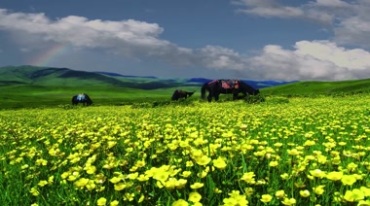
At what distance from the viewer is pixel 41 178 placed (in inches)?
250

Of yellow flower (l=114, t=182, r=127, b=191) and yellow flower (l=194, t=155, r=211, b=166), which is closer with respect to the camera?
yellow flower (l=114, t=182, r=127, b=191)

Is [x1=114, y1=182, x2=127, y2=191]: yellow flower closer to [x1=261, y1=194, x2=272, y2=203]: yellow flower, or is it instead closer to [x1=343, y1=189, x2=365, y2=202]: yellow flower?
[x1=261, y1=194, x2=272, y2=203]: yellow flower

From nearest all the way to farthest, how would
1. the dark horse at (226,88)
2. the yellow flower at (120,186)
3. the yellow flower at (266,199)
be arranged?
the yellow flower at (266,199)
the yellow flower at (120,186)
the dark horse at (226,88)

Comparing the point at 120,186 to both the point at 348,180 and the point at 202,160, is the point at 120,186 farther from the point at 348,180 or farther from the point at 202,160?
the point at 348,180

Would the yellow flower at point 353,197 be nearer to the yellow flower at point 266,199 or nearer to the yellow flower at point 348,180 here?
the yellow flower at point 348,180

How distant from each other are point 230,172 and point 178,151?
1470 mm

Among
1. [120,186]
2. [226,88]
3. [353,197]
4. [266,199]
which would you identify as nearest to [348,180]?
[353,197]

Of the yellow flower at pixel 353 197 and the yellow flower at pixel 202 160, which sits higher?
the yellow flower at pixel 202 160

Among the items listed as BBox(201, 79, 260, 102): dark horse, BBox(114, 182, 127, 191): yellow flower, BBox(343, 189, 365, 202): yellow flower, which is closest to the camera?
BBox(343, 189, 365, 202): yellow flower

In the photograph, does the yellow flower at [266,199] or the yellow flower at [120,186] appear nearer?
the yellow flower at [266,199]

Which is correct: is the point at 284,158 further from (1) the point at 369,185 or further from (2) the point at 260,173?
(1) the point at 369,185

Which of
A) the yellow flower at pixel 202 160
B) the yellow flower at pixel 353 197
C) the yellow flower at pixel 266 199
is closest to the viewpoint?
the yellow flower at pixel 353 197

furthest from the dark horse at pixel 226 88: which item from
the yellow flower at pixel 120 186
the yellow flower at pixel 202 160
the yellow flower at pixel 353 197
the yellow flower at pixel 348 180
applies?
the yellow flower at pixel 353 197

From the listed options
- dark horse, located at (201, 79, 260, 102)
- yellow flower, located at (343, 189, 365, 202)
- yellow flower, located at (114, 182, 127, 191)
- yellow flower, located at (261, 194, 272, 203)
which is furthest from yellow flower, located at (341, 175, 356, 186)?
dark horse, located at (201, 79, 260, 102)
